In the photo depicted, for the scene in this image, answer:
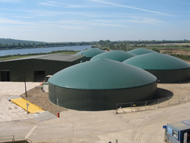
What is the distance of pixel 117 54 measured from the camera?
59.8 meters

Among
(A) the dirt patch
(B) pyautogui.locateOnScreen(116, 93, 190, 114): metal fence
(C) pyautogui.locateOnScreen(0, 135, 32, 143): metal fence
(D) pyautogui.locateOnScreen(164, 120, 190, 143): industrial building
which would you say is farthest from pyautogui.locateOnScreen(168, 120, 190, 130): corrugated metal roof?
(A) the dirt patch

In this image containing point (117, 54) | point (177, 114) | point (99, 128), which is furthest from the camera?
point (117, 54)

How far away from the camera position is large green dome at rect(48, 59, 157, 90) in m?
24.7

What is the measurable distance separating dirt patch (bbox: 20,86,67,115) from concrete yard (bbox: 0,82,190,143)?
6.64 feet

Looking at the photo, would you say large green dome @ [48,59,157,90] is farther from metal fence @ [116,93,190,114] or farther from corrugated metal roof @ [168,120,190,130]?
corrugated metal roof @ [168,120,190,130]

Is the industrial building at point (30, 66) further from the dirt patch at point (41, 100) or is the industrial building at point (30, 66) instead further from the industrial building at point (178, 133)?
the industrial building at point (178, 133)

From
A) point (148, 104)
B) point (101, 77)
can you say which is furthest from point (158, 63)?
point (101, 77)

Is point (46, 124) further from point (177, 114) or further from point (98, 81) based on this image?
point (177, 114)

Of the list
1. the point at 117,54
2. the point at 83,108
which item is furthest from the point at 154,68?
the point at 83,108

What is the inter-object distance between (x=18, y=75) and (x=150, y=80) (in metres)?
32.6

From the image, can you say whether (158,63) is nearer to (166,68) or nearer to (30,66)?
(166,68)

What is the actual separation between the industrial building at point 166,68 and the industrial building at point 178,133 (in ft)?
87.3

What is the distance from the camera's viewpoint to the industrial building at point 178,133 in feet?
49.3

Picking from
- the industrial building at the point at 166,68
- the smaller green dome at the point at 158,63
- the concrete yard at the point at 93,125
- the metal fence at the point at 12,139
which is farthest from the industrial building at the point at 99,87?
the smaller green dome at the point at 158,63
